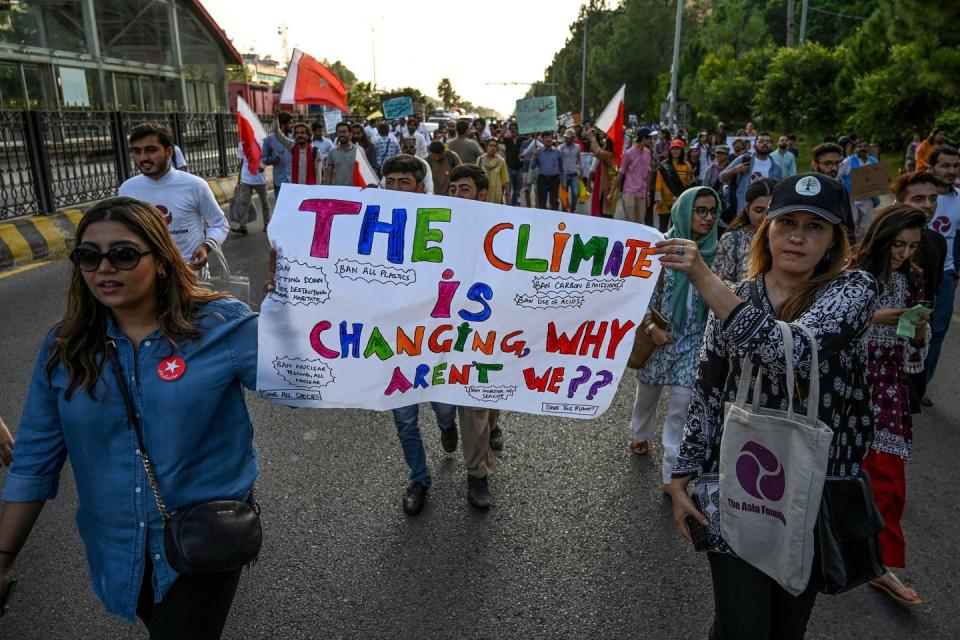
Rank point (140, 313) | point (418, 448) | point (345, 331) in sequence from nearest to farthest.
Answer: point (140, 313)
point (345, 331)
point (418, 448)

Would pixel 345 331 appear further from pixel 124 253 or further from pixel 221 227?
pixel 221 227

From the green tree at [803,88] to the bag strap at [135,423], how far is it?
32491mm

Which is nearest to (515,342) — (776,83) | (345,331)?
(345,331)

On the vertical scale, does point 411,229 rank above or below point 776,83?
below

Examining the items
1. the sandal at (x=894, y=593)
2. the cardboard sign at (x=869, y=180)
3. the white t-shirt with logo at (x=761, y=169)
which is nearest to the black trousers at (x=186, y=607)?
the sandal at (x=894, y=593)

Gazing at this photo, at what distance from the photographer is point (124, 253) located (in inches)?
77.4

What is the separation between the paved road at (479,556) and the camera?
9.67ft

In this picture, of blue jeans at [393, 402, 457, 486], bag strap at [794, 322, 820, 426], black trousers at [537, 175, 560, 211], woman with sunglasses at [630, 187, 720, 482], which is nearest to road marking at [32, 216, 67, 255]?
black trousers at [537, 175, 560, 211]

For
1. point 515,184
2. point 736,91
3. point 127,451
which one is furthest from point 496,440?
point 736,91

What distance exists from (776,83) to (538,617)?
32582 millimetres

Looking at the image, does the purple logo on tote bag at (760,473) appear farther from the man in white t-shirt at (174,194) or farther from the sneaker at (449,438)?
the man in white t-shirt at (174,194)

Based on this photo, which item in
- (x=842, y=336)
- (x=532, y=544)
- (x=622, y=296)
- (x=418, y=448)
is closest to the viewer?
(x=842, y=336)

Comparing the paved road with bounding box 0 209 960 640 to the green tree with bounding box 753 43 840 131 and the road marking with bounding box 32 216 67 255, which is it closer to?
the road marking with bounding box 32 216 67 255

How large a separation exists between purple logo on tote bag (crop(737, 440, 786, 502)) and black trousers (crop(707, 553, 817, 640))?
0.26 metres
